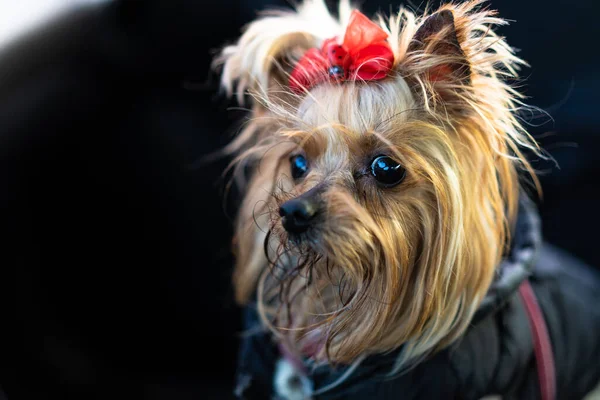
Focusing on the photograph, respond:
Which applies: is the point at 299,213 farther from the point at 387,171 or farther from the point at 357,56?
the point at 357,56

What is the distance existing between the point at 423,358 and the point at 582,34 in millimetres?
1080

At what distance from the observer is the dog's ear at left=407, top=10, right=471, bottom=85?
106 centimetres

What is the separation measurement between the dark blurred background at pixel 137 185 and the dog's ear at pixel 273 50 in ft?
1.19

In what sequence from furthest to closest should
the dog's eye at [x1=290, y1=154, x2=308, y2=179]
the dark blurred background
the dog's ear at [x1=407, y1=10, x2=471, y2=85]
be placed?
the dark blurred background < the dog's eye at [x1=290, y1=154, x2=308, y2=179] < the dog's ear at [x1=407, y1=10, x2=471, y2=85]

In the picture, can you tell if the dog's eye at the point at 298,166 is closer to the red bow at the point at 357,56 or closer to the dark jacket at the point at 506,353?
the red bow at the point at 357,56

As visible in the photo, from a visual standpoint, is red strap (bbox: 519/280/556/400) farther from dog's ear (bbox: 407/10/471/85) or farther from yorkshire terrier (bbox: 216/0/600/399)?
dog's ear (bbox: 407/10/471/85)

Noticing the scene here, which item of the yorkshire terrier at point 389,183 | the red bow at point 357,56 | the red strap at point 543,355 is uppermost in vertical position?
the red bow at point 357,56

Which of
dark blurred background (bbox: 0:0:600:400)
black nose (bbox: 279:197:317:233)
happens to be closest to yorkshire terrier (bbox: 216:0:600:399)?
black nose (bbox: 279:197:317:233)

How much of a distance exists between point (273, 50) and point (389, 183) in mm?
419

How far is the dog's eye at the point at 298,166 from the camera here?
1303 mm

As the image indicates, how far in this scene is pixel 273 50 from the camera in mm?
1309

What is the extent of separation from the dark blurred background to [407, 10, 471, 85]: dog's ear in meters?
0.50

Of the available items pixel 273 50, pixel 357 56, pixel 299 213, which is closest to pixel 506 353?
pixel 299 213

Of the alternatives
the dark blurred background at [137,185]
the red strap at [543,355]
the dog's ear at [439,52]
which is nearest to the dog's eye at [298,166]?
the dog's ear at [439,52]
